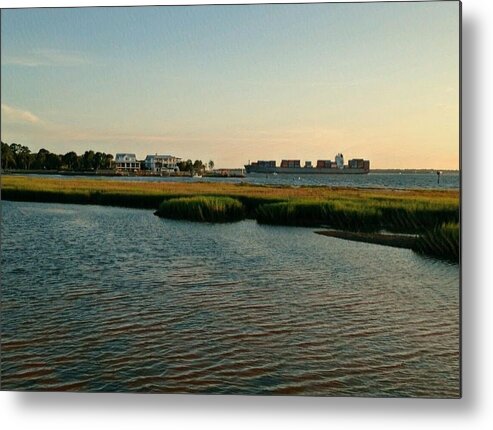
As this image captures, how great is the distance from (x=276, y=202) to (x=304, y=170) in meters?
0.30

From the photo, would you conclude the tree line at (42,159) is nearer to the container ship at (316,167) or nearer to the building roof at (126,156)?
the building roof at (126,156)

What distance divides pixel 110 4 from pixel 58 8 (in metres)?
0.29

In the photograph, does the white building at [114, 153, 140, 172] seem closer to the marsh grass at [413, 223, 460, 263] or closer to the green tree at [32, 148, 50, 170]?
the green tree at [32, 148, 50, 170]

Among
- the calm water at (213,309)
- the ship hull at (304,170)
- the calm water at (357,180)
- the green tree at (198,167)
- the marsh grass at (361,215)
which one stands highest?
the green tree at (198,167)

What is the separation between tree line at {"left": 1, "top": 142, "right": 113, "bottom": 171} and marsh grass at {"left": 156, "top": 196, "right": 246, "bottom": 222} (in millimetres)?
424

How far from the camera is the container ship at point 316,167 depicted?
12.8ft

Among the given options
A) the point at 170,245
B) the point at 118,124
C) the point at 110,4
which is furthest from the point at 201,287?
the point at 110,4

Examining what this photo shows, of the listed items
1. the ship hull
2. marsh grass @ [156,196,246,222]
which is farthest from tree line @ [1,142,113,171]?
the ship hull

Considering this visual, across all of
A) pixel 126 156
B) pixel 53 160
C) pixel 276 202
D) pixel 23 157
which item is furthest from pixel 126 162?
pixel 276 202

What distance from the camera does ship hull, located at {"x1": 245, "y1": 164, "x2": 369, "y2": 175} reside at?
390 centimetres

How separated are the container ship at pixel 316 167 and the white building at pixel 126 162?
2.06ft

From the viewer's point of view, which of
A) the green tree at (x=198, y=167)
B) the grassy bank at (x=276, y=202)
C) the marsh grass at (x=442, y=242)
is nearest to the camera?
the marsh grass at (x=442, y=242)

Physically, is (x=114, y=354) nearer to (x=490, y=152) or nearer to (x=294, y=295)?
(x=294, y=295)

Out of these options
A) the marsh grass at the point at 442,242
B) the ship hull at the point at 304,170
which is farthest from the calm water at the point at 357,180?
the marsh grass at the point at 442,242
